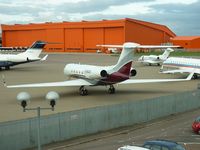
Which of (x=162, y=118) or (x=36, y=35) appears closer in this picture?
(x=162, y=118)

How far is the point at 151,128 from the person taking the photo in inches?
1033

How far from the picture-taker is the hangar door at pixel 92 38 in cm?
14738

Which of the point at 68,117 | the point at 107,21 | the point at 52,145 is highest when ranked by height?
the point at 107,21

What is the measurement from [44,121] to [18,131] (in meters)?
1.63

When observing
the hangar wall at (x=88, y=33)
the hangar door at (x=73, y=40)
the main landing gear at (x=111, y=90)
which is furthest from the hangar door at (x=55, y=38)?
the main landing gear at (x=111, y=90)

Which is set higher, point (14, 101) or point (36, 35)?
point (36, 35)

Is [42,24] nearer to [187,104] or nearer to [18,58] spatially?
[18,58]

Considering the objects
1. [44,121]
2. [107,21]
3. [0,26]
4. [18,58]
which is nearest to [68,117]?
[44,121]

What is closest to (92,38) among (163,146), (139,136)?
(139,136)

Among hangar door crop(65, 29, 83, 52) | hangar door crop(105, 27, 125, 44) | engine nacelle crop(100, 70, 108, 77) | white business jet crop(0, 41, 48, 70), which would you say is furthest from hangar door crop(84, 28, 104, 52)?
engine nacelle crop(100, 70, 108, 77)

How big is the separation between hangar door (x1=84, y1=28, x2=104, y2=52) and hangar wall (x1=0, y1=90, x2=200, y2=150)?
384 feet

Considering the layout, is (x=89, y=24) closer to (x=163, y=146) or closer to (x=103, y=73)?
(x=103, y=73)

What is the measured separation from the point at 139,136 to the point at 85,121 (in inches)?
139

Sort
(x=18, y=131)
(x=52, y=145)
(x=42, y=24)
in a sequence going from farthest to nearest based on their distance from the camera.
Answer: (x=42, y=24), (x=52, y=145), (x=18, y=131)
